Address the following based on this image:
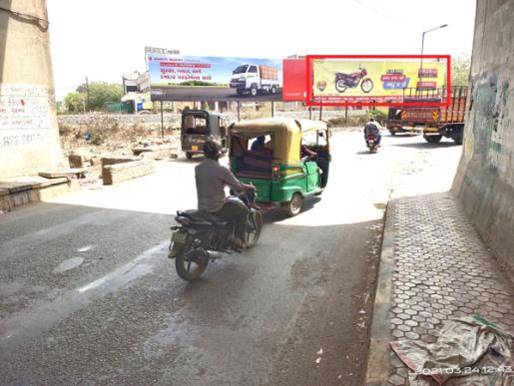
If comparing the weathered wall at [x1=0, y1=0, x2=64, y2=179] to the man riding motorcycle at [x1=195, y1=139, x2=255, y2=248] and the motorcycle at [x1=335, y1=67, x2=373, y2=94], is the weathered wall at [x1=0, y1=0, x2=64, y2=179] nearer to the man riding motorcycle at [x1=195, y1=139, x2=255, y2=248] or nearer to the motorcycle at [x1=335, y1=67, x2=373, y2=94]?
the man riding motorcycle at [x1=195, y1=139, x2=255, y2=248]

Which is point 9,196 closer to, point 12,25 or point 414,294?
point 12,25

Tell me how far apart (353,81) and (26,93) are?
30.6 metres

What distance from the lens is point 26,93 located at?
11.0 m

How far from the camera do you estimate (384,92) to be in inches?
1468

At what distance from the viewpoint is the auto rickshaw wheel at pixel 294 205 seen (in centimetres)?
821

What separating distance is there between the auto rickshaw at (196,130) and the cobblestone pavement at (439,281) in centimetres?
1212

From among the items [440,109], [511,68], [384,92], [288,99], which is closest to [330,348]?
[511,68]

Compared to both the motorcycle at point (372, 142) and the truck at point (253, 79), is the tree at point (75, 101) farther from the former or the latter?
the motorcycle at point (372, 142)

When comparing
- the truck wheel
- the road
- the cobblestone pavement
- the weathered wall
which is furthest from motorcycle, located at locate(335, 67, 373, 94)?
the cobblestone pavement

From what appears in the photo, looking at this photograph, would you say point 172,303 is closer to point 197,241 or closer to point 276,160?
point 197,241

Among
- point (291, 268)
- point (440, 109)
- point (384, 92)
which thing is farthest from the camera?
point (384, 92)

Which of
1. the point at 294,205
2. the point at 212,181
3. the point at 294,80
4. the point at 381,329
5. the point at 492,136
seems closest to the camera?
the point at 381,329

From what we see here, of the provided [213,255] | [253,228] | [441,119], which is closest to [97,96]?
[441,119]

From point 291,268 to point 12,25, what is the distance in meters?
9.68
